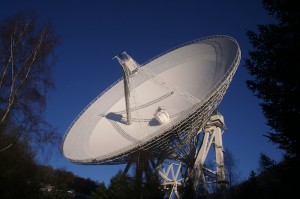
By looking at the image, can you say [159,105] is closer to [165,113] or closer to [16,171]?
[165,113]

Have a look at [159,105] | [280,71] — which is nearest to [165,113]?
[159,105]

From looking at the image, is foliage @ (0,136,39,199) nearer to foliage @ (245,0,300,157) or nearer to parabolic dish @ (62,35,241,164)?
parabolic dish @ (62,35,241,164)

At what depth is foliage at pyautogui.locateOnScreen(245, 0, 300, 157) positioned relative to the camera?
430 inches

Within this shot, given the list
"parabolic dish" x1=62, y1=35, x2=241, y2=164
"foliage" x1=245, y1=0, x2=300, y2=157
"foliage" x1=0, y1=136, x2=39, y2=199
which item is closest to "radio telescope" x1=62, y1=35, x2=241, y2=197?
"parabolic dish" x1=62, y1=35, x2=241, y2=164

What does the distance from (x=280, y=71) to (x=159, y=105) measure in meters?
20.1

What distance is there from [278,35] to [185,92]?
1732 cm

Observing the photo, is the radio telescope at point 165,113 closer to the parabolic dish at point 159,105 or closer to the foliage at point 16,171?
the parabolic dish at point 159,105

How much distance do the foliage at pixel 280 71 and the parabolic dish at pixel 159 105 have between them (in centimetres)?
1100

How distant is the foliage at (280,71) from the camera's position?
10.9 meters

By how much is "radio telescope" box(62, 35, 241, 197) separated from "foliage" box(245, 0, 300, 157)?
36.1 ft

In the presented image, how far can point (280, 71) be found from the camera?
37.3ft

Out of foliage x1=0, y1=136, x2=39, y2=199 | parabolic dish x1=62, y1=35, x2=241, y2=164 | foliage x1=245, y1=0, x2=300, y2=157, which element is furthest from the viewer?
parabolic dish x1=62, y1=35, x2=241, y2=164

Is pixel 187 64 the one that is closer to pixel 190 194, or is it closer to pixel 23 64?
pixel 190 194

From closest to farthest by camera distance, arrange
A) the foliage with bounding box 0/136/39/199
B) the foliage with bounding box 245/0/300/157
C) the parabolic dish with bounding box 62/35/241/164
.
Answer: the foliage with bounding box 245/0/300/157, the foliage with bounding box 0/136/39/199, the parabolic dish with bounding box 62/35/241/164
